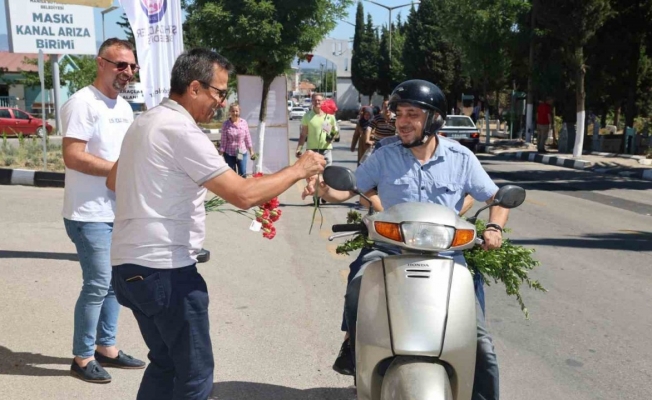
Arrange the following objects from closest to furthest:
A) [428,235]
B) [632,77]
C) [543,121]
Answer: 1. [428,235]
2. [632,77]
3. [543,121]

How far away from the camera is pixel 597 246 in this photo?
9234 mm

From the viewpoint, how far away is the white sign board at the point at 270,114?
16.8m

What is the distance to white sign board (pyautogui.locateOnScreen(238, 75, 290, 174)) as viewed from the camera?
16.8 metres

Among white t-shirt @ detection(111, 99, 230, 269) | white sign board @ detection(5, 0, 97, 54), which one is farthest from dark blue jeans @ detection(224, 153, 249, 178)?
white t-shirt @ detection(111, 99, 230, 269)

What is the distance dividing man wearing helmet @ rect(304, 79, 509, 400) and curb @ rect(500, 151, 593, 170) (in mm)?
18833

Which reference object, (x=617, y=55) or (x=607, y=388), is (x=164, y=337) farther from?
(x=617, y=55)

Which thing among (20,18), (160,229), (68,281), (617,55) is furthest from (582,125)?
(160,229)

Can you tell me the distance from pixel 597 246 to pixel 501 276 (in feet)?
19.9

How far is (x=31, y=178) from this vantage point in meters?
14.9

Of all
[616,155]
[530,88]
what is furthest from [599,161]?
[530,88]

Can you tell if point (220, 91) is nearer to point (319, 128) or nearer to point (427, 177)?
point (427, 177)

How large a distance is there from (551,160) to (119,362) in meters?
20.7

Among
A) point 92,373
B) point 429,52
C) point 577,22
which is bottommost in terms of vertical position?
point 92,373

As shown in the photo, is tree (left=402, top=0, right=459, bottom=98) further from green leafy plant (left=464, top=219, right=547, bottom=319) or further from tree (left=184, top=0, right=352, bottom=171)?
green leafy plant (left=464, top=219, right=547, bottom=319)
